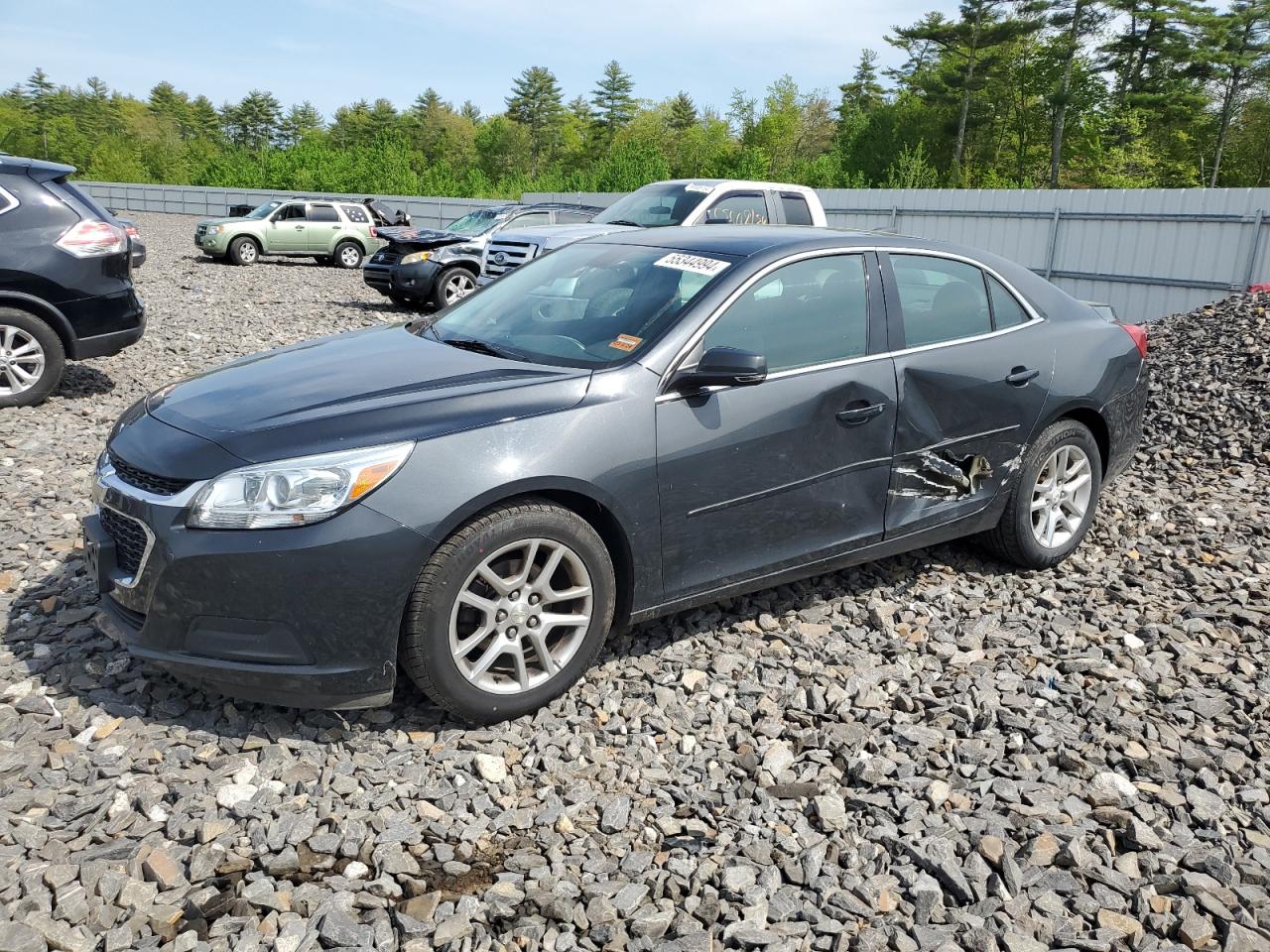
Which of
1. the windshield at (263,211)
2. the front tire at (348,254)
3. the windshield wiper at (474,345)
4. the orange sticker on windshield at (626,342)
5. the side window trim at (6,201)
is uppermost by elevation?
the side window trim at (6,201)

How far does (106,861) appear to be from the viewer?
2932 millimetres

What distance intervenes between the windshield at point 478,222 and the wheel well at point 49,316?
976 cm

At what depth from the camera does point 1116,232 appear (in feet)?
55.6

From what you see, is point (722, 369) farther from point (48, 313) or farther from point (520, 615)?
point (48, 313)

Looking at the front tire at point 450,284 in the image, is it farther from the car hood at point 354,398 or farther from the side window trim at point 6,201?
the car hood at point 354,398

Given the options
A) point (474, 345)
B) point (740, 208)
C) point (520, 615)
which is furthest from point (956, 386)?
point (740, 208)

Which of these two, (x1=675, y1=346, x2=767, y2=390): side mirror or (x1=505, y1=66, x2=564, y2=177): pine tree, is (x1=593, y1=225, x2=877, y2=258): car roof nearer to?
(x1=675, y1=346, x2=767, y2=390): side mirror

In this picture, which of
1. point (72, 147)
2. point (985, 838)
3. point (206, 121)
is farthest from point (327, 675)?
point (206, 121)

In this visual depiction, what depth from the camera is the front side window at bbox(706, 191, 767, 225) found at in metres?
12.1

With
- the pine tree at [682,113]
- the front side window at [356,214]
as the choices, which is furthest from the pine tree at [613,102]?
the front side window at [356,214]

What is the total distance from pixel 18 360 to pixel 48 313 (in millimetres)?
428

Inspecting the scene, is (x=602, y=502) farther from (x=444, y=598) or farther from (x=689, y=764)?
(x=689, y=764)

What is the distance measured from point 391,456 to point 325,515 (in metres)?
0.28

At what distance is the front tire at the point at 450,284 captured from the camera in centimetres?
1505
